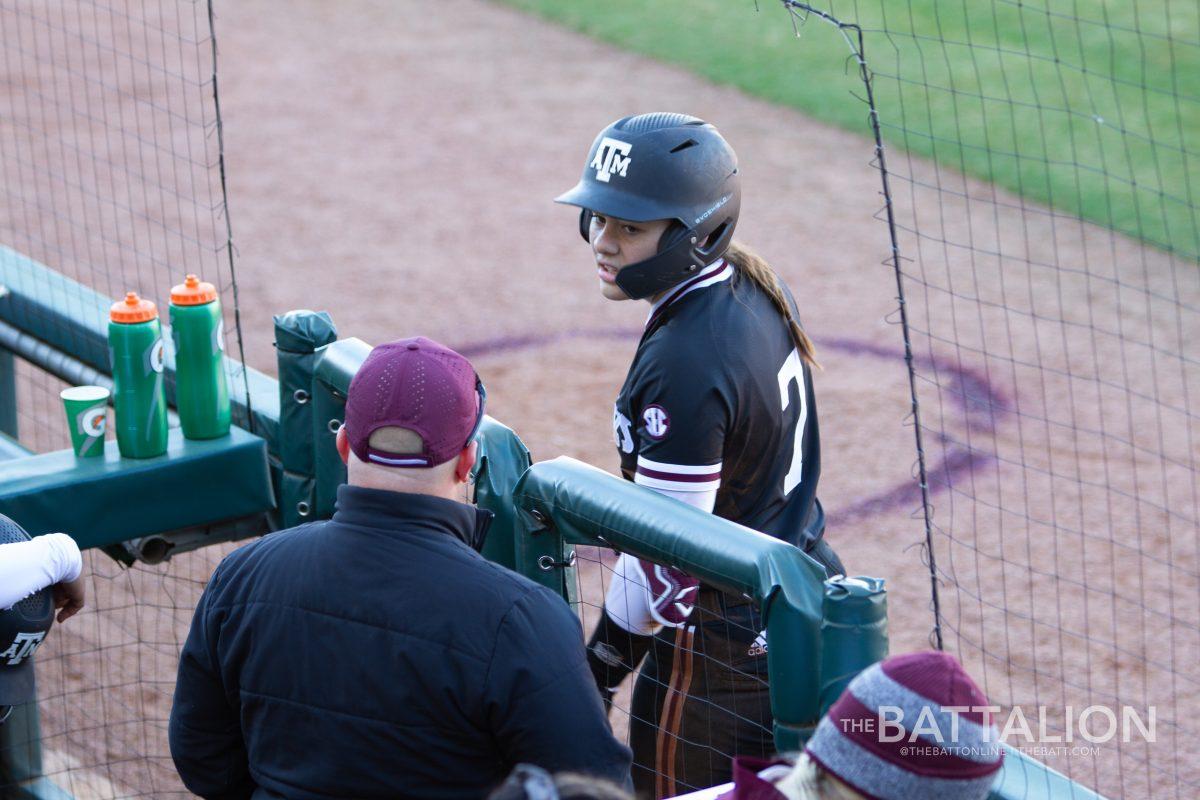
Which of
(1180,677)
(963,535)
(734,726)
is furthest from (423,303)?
(734,726)

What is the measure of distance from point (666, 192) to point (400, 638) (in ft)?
3.99

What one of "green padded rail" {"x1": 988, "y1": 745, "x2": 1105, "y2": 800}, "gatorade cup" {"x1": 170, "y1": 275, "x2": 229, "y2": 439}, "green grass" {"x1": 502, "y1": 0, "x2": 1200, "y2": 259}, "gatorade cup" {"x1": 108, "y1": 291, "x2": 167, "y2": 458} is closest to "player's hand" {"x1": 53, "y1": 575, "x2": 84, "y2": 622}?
"gatorade cup" {"x1": 108, "y1": 291, "x2": 167, "y2": 458}

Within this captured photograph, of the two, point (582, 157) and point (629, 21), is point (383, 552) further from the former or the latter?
point (629, 21)

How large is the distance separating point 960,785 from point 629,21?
38.2ft

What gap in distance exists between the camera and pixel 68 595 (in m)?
2.94

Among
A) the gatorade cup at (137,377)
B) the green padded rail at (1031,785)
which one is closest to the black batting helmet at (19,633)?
the gatorade cup at (137,377)

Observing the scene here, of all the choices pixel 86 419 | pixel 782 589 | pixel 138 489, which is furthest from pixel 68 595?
pixel 782 589

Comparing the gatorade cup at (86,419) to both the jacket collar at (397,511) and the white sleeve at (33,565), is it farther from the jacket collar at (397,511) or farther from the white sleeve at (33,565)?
the jacket collar at (397,511)

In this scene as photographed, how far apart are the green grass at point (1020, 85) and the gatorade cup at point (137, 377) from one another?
5918 mm

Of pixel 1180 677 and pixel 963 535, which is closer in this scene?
pixel 1180 677

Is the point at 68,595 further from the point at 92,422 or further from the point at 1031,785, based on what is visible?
the point at 1031,785

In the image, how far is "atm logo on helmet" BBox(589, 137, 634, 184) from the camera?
2963 mm

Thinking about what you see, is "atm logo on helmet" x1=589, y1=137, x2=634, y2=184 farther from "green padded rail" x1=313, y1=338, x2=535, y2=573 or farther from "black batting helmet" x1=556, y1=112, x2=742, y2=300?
"green padded rail" x1=313, y1=338, x2=535, y2=573

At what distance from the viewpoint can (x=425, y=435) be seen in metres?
2.15
